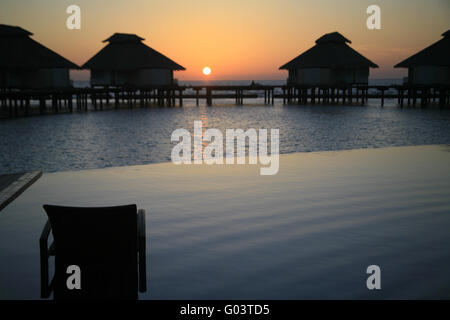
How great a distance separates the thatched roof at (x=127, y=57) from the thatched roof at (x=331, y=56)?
34.7ft

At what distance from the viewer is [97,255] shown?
9.44 feet

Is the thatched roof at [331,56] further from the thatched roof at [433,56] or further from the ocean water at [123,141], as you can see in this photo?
the ocean water at [123,141]

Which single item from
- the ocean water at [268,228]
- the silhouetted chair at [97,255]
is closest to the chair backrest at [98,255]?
the silhouetted chair at [97,255]

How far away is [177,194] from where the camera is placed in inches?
272

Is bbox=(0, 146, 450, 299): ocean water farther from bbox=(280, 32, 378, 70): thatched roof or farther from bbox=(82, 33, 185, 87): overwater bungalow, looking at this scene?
bbox=(280, 32, 378, 70): thatched roof

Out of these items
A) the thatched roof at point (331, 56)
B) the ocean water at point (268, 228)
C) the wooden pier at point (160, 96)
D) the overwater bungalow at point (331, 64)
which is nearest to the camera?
the ocean water at point (268, 228)

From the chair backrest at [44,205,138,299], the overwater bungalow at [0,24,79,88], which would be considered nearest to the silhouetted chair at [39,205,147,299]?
the chair backrest at [44,205,138,299]

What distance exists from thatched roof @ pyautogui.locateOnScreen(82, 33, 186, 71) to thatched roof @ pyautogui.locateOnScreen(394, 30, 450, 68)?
18.0 metres

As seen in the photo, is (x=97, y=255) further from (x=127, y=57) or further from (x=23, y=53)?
(x=127, y=57)

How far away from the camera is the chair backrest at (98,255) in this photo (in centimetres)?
279

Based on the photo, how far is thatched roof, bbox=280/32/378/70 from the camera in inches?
1556

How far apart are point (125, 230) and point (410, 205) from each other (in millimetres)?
4556

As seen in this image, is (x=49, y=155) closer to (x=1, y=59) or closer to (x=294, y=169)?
(x=294, y=169)
